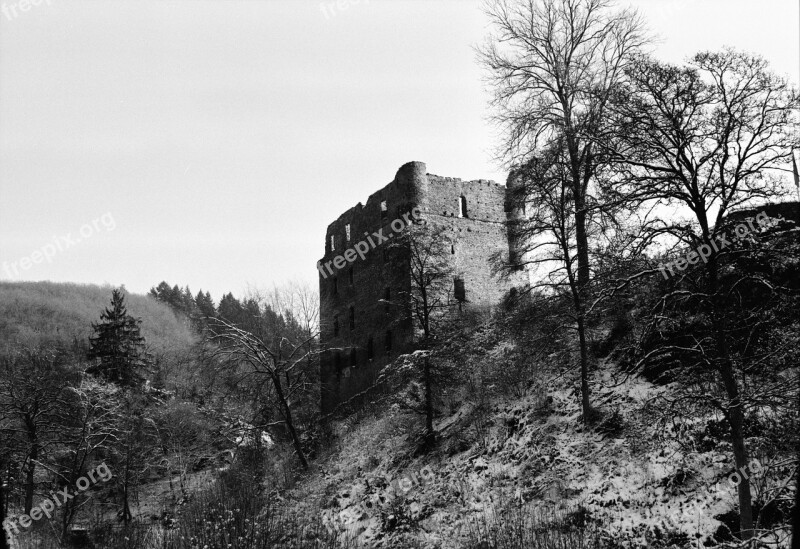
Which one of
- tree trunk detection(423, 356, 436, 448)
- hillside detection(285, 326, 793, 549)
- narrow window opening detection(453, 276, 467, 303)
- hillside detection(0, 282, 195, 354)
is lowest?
hillside detection(285, 326, 793, 549)

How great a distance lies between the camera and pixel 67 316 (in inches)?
3169

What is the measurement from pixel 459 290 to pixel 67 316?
61.0 meters

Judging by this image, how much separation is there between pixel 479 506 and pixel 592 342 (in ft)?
27.8

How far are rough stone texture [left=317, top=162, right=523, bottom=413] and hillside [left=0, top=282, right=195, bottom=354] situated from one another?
3544 cm

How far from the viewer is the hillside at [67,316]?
71.4 meters

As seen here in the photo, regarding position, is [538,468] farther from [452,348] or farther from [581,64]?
[581,64]

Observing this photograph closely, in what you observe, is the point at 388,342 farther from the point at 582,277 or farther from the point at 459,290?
the point at 582,277

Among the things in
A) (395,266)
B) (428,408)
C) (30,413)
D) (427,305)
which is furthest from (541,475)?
(30,413)

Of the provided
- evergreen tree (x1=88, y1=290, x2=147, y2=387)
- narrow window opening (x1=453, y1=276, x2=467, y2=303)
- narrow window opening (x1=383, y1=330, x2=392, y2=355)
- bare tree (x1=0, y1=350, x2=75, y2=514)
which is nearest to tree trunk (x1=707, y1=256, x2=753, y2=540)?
narrow window opening (x1=453, y1=276, x2=467, y2=303)

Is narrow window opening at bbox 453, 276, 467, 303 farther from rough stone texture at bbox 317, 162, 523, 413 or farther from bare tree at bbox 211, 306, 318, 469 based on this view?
bare tree at bbox 211, 306, 318, 469

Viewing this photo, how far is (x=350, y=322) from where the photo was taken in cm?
3903

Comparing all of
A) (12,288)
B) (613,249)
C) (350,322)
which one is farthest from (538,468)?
(12,288)

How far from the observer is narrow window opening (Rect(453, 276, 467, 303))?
35.0 m

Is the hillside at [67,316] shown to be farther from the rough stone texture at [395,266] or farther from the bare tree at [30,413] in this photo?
the rough stone texture at [395,266]
